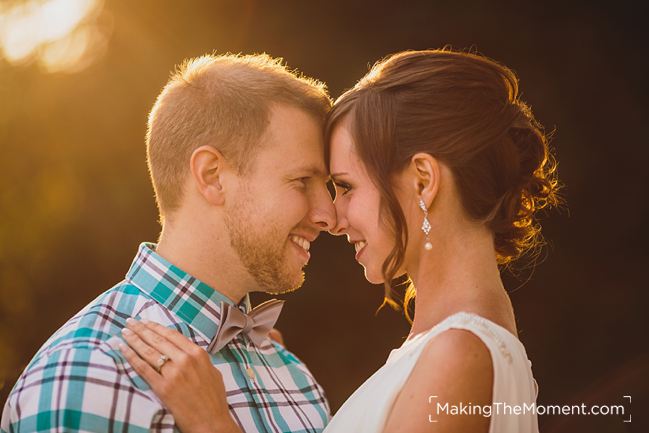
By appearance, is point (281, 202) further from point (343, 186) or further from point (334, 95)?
point (334, 95)

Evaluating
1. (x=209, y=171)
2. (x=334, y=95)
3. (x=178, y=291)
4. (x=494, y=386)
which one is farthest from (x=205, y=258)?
(x=334, y=95)

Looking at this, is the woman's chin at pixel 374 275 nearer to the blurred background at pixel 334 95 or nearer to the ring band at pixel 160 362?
the ring band at pixel 160 362

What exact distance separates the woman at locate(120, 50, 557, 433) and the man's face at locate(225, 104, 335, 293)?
182 millimetres

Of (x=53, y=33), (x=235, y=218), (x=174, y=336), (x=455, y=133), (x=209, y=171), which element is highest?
(x=53, y=33)

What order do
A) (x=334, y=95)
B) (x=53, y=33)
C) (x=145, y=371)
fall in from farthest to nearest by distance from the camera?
(x=53, y=33) < (x=334, y=95) < (x=145, y=371)

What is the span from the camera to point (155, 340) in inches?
79.0

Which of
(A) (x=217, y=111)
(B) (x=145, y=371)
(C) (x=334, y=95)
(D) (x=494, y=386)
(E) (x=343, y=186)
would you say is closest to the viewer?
(D) (x=494, y=386)

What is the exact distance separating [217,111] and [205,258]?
1.51 feet

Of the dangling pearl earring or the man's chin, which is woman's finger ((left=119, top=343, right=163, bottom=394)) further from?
the dangling pearl earring

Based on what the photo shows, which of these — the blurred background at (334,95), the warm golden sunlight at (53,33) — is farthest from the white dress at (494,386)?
the warm golden sunlight at (53,33)

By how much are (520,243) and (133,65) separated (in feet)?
11.4

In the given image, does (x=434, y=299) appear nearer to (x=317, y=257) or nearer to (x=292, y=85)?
(x=292, y=85)

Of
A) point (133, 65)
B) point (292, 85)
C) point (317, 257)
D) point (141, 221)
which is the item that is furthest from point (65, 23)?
point (292, 85)

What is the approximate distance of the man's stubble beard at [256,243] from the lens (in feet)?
7.86
